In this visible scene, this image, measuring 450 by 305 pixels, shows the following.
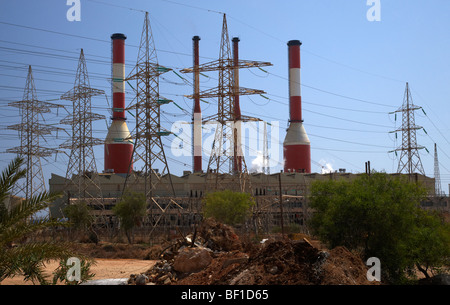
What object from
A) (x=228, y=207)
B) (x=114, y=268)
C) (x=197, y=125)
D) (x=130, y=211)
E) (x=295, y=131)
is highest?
(x=197, y=125)

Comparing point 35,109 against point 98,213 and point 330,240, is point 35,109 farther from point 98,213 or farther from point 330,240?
point 330,240

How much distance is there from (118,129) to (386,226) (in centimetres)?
4919

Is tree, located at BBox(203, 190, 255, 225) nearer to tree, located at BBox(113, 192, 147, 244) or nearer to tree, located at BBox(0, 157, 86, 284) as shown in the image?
tree, located at BBox(113, 192, 147, 244)

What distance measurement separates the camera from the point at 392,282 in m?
16.9

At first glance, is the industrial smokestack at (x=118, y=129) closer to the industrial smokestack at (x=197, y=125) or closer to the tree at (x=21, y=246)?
the industrial smokestack at (x=197, y=125)

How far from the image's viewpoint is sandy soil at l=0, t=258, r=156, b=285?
17.3 m

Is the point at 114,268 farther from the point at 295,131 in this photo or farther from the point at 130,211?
the point at 295,131

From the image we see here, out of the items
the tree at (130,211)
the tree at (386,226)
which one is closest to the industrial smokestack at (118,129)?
the tree at (130,211)

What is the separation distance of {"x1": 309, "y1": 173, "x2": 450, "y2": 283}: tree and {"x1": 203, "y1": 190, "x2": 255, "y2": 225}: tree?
1208cm

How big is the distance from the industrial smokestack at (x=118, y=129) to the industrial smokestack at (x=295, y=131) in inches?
844

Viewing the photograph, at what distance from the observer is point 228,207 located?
30469 millimetres

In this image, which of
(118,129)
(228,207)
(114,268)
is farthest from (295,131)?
(114,268)

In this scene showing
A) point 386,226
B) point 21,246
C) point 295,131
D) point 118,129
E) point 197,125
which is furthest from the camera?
point 197,125

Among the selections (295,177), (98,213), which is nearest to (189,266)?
(98,213)
